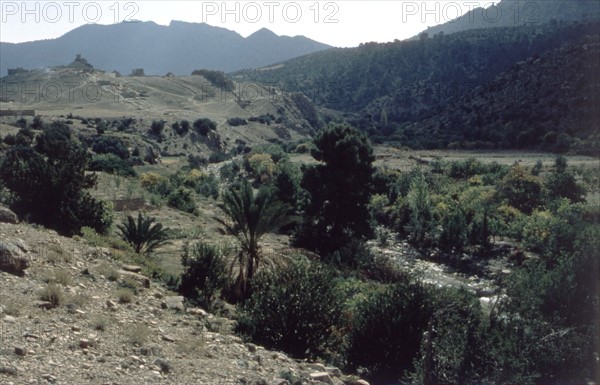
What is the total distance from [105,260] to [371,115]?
3372 inches

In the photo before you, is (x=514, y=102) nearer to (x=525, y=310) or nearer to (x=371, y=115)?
(x=371, y=115)

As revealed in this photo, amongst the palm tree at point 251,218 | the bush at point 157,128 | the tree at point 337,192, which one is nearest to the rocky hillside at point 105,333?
the palm tree at point 251,218

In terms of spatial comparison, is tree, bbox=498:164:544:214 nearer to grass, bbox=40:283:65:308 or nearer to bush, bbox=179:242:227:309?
bush, bbox=179:242:227:309

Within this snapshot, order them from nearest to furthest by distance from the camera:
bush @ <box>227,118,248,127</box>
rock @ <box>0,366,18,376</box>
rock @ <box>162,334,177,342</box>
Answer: rock @ <box>0,366,18,376</box>
rock @ <box>162,334,177,342</box>
bush @ <box>227,118,248,127</box>

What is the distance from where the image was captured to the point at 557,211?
2923cm

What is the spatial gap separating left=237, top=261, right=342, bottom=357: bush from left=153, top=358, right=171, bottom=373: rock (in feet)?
10.6

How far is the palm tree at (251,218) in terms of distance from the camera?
16.7 m

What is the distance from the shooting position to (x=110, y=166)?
42.0 metres

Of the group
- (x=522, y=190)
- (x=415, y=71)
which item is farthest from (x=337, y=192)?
(x=415, y=71)

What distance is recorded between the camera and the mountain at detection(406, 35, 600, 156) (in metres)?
55.3

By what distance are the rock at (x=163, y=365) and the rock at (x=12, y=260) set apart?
416 cm

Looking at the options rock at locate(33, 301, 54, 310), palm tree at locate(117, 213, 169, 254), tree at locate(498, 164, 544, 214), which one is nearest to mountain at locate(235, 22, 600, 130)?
tree at locate(498, 164, 544, 214)

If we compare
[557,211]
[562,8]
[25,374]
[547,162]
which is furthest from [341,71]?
[25,374]

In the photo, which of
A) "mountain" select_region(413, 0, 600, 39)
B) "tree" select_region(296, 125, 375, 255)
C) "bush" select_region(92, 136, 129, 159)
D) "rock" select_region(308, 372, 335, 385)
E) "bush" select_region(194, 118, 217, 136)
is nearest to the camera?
"rock" select_region(308, 372, 335, 385)
